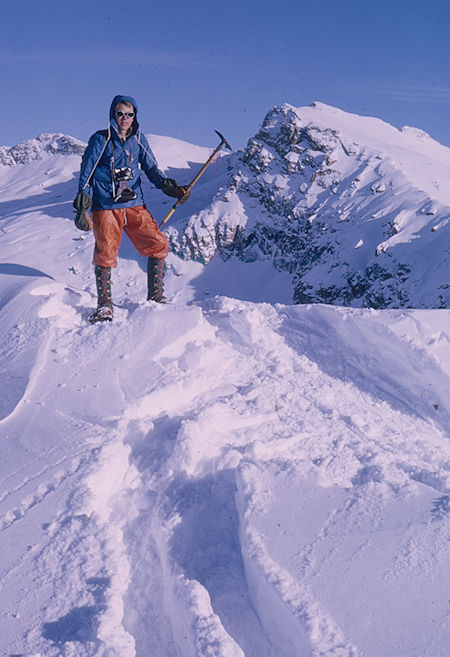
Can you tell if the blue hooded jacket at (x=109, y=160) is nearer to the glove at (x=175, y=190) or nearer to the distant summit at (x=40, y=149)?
the glove at (x=175, y=190)

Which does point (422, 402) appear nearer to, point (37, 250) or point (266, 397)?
point (266, 397)

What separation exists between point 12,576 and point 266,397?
185cm

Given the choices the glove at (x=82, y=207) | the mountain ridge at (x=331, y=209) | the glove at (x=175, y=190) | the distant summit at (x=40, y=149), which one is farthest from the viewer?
the distant summit at (x=40, y=149)

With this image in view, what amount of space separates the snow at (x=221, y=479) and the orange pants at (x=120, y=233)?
0.44 metres

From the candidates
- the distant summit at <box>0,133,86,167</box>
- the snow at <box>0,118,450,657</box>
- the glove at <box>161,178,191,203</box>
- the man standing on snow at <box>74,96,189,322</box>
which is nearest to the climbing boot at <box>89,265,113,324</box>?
the man standing on snow at <box>74,96,189,322</box>

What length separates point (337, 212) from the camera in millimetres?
24328

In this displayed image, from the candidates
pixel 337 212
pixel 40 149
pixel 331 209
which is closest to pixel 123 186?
pixel 337 212

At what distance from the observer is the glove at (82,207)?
12.6 feet

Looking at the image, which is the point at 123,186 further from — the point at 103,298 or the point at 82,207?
the point at 103,298

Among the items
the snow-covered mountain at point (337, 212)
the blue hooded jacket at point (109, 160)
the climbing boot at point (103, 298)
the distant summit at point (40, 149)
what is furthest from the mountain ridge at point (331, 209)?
the distant summit at point (40, 149)

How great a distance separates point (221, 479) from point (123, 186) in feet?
9.02

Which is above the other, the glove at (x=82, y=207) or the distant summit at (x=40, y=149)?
the distant summit at (x=40, y=149)

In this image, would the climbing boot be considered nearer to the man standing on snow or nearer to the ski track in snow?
the man standing on snow

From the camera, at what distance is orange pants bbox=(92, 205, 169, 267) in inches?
160
